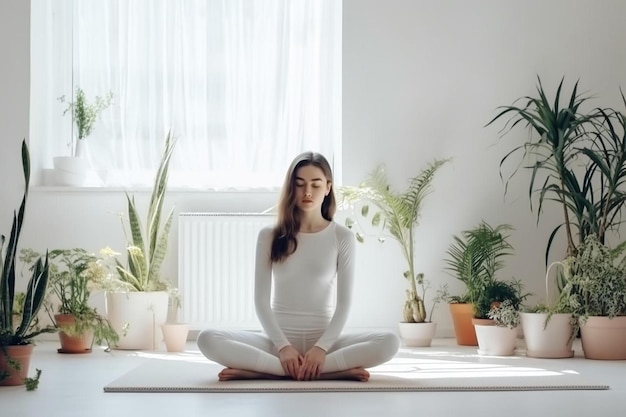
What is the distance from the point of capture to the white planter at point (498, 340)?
502 centimetres

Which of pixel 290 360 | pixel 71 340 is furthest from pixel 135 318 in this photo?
pixel 290 360

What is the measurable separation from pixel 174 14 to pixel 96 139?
0.97 m

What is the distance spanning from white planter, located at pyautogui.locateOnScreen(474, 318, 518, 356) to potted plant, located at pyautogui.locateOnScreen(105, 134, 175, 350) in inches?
72.6

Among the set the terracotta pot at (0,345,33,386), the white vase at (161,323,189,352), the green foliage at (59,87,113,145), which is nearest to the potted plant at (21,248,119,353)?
the white vase at (161,323,189,352)

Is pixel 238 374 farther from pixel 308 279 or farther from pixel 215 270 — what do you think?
pixel 215 270

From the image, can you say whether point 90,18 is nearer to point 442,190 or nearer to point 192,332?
point 192,332

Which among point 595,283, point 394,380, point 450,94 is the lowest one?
point 394,380

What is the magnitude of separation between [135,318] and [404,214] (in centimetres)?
174

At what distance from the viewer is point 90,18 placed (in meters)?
6.19

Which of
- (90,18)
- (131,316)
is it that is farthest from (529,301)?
(90,18)

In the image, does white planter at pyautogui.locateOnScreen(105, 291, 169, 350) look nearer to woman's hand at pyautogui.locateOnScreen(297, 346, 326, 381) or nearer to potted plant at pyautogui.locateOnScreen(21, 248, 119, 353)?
potted plant at pyautogui.locateOnScreen(21, 248, 119, 353)

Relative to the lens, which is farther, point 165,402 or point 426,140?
point 426,140

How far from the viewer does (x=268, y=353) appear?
3844mm

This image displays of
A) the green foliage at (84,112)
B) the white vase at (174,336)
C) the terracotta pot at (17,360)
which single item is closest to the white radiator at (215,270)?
the white vase at (174,336)
